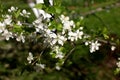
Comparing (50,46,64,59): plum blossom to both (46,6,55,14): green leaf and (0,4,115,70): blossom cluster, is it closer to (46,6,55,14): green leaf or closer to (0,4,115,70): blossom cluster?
(0,4,115,70): blossom cluster

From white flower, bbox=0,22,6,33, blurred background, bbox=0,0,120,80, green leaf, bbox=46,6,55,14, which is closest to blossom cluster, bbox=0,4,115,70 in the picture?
white flower, bbox=0,22,6,33

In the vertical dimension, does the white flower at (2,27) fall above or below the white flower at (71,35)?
above

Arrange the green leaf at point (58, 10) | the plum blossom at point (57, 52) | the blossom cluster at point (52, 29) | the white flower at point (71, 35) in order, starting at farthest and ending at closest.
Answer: the plum blossom at point (57, 52) → the white flower at point (71, 35) → the blossom cluster at point (52, 29) → the green leaf at point (58, 10)

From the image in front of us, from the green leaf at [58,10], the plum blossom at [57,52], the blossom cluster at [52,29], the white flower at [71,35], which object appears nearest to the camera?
the green leaf at [58,10]

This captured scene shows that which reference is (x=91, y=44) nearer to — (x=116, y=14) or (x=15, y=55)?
(x=15, y=55)

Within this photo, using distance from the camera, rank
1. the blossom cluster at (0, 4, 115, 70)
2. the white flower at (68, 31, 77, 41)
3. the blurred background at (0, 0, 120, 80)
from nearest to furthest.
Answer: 1. the blossom cluster at (0, 4, 115, 70)
2. the white flower at (68, 31, 77, 41)
3. the blurred background at (0, 0, 120, 80)

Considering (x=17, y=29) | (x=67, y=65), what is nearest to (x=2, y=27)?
(x=17, y=29)

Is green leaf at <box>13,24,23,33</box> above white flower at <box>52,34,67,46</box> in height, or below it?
above

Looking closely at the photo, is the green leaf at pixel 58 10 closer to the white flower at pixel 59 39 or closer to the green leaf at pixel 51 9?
the green leaf at pixel 51 9

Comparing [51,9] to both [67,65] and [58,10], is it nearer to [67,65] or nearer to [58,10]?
[58,10]

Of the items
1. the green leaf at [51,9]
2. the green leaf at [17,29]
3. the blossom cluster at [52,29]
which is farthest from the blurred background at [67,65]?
the green leaf at [51,9]

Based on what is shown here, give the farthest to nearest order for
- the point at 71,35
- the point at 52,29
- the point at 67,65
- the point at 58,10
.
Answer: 1. the point at 67,65
2. the point at 71,35
3. the point at 52,29
4. the point at 58,10

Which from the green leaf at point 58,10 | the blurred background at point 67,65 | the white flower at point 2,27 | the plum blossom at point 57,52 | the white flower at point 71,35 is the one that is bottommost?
the blurred background at point 67,65
